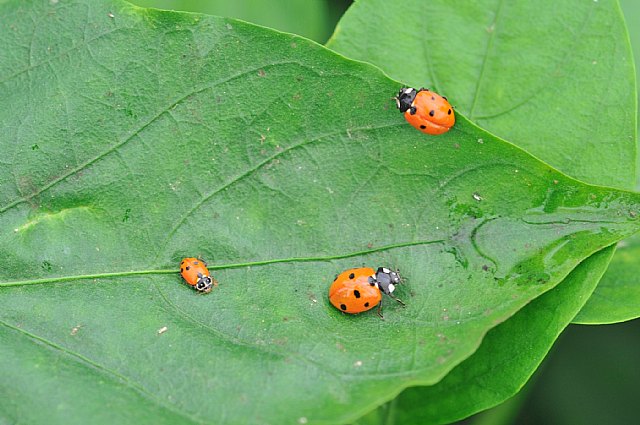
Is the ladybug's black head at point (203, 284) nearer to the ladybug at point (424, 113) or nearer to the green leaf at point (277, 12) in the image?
the ladybug at point (424, 113)

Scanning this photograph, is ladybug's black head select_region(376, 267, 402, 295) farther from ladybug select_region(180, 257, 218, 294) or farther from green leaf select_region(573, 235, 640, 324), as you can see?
green leaf select_region(573, 235, 640, 324)

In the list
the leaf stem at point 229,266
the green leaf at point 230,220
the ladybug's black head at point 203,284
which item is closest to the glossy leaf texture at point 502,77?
the green leaf at point 230,220

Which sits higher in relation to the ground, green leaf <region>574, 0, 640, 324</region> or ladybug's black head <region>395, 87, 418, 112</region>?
ladybug's black head <region>395, 87, 418, 112</region>

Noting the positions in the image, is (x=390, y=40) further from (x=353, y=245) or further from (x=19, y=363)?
(x=19, y=363)

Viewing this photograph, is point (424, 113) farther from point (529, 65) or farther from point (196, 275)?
point (196, 275)

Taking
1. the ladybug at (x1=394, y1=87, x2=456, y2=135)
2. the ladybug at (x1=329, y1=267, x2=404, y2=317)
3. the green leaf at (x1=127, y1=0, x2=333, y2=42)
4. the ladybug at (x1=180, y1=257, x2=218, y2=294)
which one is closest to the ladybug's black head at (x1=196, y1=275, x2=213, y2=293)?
the ladybug at (x1=180, y1=257, x2=218, y2=294)

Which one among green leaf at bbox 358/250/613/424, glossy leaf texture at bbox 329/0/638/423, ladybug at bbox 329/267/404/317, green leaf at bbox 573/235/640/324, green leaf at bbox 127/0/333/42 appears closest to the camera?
ladybug at bbox 329/267/404/317

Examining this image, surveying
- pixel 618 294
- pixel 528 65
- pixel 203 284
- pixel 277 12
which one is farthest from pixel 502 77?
pixel 203 284
